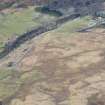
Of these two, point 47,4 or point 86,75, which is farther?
point 47,4

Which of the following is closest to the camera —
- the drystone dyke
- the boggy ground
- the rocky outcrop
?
the boggy ground

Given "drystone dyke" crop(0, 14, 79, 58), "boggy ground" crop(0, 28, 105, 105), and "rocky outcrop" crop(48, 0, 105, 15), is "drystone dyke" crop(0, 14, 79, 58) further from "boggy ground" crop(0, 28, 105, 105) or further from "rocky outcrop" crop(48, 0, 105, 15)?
"boggy ground" crop(0, 28, 105, 105)

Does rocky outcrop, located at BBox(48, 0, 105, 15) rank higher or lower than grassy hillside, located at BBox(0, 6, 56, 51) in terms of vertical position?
higher

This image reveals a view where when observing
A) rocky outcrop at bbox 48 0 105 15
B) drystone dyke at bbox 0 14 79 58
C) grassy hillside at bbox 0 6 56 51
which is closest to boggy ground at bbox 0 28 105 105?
drystone dyke at bbox 0 14 79 58

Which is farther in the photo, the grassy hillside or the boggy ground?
the grassy hillside

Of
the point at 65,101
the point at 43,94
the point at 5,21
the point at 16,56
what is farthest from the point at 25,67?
the point at 5,21

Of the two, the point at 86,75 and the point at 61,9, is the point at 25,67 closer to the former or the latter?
the point at 86,75

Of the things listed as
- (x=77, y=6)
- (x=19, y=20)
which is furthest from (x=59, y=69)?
(x=19, y=20)

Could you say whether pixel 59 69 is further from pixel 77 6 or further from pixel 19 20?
pixel 19 20
